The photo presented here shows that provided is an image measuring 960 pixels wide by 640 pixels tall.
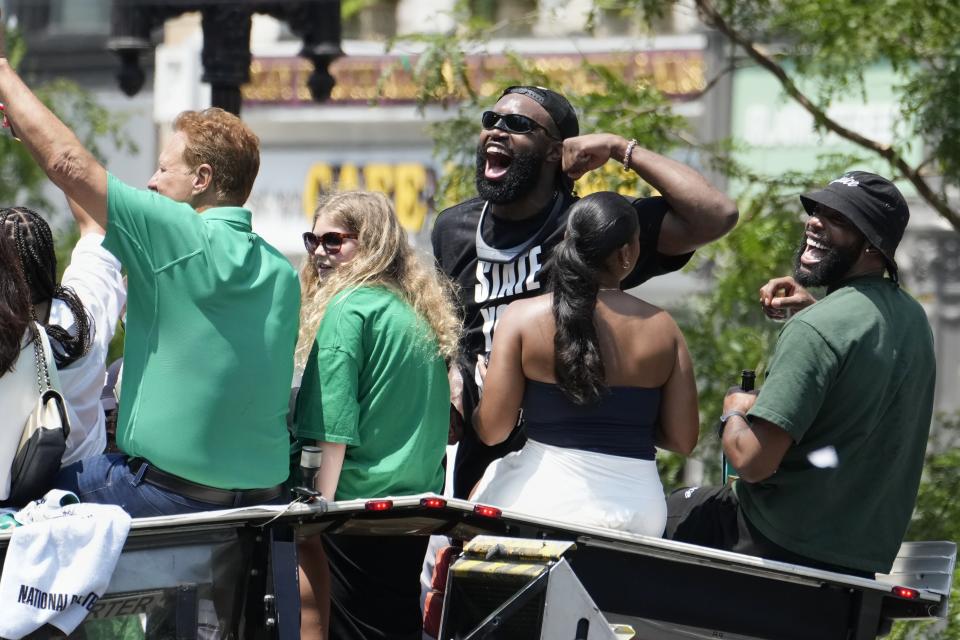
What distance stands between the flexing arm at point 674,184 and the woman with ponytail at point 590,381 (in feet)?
1.26

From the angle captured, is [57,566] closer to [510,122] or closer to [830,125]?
[510,122]

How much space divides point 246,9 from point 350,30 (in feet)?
36.2

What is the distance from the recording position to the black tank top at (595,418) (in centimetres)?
466

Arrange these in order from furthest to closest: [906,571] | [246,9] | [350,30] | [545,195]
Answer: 1. [350,30]
2. [246,9]
3. [545,195]
4. [906,571]

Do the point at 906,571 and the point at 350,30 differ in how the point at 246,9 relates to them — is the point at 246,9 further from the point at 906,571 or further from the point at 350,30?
the point at 350,30

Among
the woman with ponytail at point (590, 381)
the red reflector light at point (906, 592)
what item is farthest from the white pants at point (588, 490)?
the red reflector light at point (906, 592)

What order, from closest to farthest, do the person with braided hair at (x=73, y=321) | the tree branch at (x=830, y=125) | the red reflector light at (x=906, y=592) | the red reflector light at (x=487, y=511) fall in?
the red reflector light at (x=487, y=511) → the red reflector light at (x=906, y=592) → the person with braided hair at (x=73, y=321) → the tree branch at (x=830, y=125)

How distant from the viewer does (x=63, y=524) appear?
3898mm

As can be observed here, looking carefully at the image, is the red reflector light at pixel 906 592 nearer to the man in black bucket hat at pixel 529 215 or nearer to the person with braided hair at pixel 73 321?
the man in black bucket hat at pixel 529 215

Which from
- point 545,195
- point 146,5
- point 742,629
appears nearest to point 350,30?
point 146,5

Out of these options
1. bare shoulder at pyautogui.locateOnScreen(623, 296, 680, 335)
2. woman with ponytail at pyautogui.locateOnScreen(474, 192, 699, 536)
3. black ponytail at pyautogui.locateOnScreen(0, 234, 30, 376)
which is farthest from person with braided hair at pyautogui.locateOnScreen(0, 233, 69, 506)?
bare shoulder at pyautogui.locateOnScreen(623, 296, 680, 335)

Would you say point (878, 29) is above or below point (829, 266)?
above

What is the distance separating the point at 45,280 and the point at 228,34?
3556 millimetres

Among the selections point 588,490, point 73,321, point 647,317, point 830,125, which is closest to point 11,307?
point 73,321
